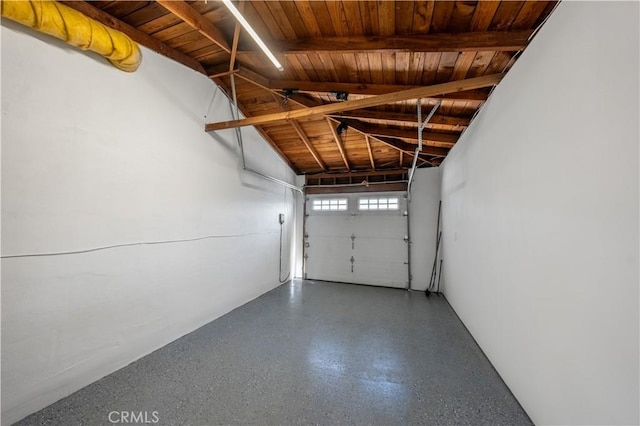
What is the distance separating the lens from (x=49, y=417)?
5.48 ft

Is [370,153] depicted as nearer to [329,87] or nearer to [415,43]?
[329,87]

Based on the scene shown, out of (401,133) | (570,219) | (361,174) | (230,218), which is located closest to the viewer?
(570,219)

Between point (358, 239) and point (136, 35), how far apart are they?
5187 mm

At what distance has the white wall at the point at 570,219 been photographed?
98 cm

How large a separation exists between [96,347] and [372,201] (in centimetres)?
528

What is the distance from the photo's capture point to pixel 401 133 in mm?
3949

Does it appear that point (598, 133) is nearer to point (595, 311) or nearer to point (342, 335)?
point (595, 311)

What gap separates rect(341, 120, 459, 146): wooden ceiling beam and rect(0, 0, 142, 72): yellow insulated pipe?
2.93 metres

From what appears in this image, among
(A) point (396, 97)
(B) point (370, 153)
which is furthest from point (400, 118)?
(B) point (370, 153)

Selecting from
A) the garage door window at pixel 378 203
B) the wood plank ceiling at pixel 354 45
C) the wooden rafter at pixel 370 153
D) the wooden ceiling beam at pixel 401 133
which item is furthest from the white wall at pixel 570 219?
the garage door window at pixel 378 203

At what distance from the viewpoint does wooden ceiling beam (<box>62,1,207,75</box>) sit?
210 cm

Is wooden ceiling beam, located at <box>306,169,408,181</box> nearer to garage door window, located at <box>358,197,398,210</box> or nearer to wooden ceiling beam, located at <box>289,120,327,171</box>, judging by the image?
wooden ceiling beam, located at <box>289,120,327,171</box>

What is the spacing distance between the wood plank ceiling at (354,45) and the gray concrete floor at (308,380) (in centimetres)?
278

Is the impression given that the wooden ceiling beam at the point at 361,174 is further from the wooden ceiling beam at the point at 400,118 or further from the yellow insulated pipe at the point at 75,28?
the yellow insulated pipe at the point at 75,28
